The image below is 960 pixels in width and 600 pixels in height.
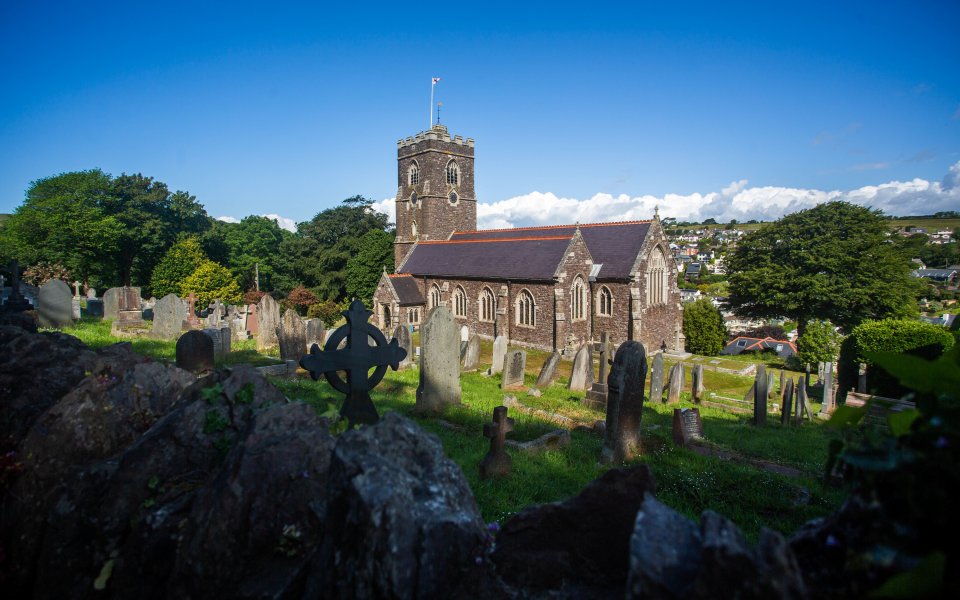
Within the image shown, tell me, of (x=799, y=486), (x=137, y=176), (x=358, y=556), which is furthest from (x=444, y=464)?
(x=137, y=176)

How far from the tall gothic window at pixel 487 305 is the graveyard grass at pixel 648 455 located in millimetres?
14552

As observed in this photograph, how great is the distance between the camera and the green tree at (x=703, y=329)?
1198 inches

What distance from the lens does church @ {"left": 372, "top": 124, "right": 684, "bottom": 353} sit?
91.2 ft

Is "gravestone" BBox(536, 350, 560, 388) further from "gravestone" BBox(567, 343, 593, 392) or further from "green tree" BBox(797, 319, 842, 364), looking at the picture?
"green tree" BBox(797, 319, 842, 364)

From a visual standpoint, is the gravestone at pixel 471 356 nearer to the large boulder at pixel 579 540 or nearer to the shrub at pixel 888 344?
the shrub at pixel 888 344

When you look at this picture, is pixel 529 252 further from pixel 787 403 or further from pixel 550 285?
pixel 787 403

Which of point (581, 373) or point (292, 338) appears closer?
point (292, 338)

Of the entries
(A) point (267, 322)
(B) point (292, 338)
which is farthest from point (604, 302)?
(B) point (292, 338)

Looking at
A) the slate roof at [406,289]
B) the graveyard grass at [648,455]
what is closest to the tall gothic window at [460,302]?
the slate roof at [406,289]

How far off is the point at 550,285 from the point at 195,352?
1999 cm

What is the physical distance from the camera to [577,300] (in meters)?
28.7

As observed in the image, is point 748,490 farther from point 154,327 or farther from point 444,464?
point 154,327

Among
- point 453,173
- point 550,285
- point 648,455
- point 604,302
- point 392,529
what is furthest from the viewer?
point 453,173

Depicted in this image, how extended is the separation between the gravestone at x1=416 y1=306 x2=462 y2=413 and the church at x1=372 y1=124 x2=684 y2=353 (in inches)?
641
